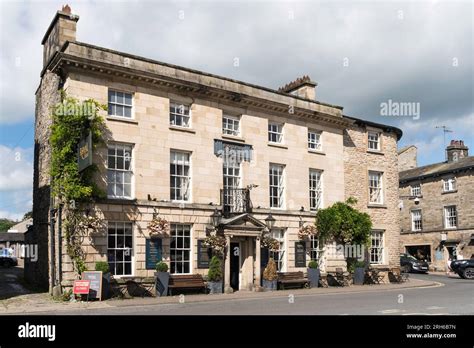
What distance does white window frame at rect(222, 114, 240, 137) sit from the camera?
917 inches

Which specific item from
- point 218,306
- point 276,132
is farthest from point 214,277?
point 276,132

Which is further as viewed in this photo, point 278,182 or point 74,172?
point 278,182

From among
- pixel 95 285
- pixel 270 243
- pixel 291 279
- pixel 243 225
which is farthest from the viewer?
pixel 291 279

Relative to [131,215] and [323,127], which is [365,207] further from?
[131,215]

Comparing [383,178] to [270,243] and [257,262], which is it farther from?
[257,262]

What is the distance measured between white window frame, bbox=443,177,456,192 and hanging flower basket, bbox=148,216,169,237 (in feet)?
98.8

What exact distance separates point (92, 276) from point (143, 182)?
417 cm

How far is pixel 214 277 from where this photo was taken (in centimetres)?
2091

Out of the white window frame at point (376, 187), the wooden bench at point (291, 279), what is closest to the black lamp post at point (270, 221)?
the wooden bench at point (291, 279)

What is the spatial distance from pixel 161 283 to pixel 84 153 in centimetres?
554

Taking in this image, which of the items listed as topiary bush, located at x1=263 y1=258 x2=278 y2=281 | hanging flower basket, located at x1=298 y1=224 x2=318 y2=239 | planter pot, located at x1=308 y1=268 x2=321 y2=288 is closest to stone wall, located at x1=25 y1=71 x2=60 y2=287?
topiary bush, located at x1=263 y1=258 x2=278 y2=281

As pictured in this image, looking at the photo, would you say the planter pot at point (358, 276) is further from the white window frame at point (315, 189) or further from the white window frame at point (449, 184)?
the white window frame at point (449, 184)

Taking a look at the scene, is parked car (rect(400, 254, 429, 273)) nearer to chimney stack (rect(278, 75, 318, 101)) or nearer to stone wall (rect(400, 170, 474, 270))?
stone wall (rect(400, 170, 474, 270))

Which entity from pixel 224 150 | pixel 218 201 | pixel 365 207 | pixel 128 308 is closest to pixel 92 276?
pixel 128 308
